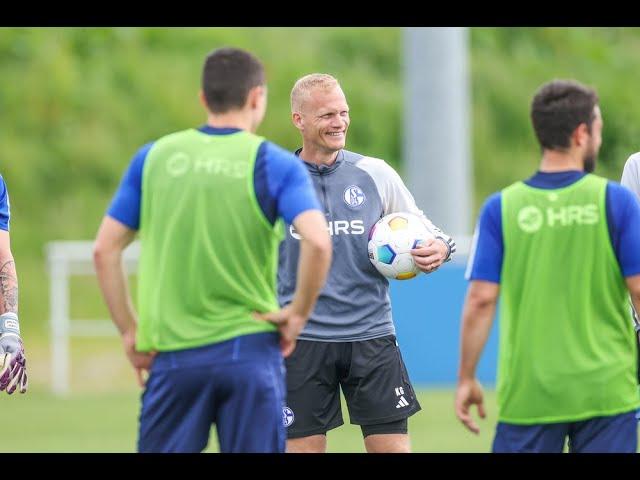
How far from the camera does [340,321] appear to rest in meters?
7.88

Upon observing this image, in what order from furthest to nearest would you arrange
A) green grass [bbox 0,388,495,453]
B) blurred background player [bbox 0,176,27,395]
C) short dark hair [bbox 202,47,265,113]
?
green grass [bbox 0,388,495,453]
blurred background player [bbox 0,176,27,395]
short dark hair [bbox 202,47,265,113]

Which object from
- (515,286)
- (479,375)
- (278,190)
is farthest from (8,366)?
(479,375)

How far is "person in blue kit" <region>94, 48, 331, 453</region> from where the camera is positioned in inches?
241

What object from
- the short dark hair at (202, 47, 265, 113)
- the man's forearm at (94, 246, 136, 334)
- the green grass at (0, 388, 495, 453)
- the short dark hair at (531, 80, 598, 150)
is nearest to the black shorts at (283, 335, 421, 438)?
the man's forearm at (94, 246, 136, 334)

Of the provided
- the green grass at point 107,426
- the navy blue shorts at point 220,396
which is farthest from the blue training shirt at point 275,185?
the green grass at point 107,426

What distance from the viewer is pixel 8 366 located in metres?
7.75

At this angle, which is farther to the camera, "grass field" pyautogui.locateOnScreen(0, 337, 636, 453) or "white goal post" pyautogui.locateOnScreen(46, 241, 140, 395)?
"white goal post" pyautogui.locateOnScreen(46, 241, 140, 395)

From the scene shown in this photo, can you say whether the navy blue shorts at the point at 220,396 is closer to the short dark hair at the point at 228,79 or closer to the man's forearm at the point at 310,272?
the man's forearm at the point at 310,272

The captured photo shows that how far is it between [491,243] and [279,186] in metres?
0.88

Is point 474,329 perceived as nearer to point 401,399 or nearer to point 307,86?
point 401,399

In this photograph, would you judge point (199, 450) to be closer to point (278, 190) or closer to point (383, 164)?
point (278, 190)

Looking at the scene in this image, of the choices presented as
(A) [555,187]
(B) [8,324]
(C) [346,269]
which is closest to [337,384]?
(C) [346,269]

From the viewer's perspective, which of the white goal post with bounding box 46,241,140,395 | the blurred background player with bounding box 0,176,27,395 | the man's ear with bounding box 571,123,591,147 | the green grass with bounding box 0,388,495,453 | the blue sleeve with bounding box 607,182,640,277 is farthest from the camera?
the white goal post with bounding box 46,241,140,395

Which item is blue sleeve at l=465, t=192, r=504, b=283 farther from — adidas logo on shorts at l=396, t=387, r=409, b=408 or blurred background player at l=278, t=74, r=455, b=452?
adidas logo on shorts at l=396, t=387, r=409, b=408
